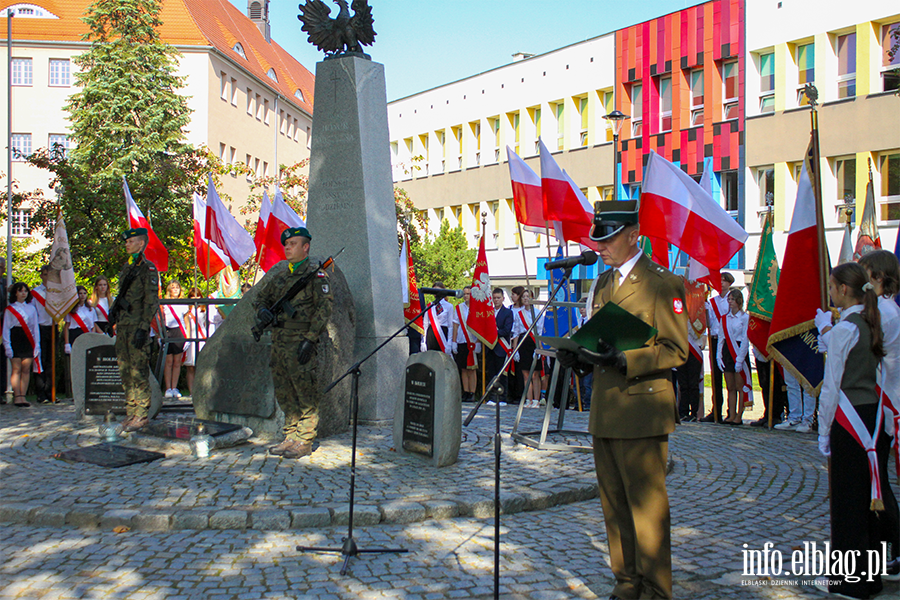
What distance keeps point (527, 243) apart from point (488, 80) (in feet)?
28.5

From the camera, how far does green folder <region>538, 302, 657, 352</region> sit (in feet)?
13.1

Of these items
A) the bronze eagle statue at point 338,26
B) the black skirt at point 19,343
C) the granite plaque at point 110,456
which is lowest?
the granite plaque at point 110,456

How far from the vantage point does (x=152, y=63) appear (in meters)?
42.5

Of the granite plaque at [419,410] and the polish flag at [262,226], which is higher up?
the polish flag at [262,226]

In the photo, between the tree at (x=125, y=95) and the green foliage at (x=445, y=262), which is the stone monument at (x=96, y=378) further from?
the green foliage at (x=445, y=262)

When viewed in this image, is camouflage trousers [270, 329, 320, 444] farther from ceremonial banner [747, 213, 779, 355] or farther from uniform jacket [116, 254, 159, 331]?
ceremonial banner [747, 213, 779, 355]

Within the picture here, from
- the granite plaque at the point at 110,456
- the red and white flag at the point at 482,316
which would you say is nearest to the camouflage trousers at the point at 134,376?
the granite plaque at the point at 110,456

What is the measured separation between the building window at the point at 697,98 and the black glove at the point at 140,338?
2680 centimetres

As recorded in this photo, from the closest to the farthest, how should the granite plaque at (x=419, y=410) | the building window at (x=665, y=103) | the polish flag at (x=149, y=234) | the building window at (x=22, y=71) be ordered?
the granite plaque at (x=419, y=410), the polish flag at (x=149, y=234), the building window at (x=665, y=103), the building window at (x=22, y=71)

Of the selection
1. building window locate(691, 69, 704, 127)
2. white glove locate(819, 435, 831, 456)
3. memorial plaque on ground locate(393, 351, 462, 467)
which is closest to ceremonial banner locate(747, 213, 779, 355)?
memorial plaque on ground locate(393, 351, 462, 467)

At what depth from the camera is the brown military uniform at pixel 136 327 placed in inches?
369

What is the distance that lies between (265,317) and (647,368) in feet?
15.8

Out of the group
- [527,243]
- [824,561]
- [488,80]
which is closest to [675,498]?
[824,561]

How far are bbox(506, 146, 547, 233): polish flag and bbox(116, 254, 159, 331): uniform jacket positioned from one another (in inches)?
181
